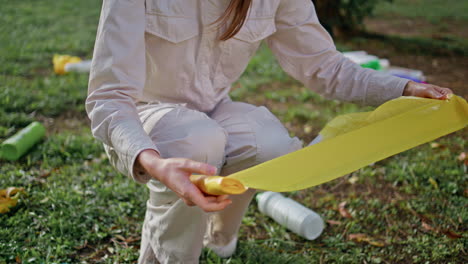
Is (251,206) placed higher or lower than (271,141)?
lower

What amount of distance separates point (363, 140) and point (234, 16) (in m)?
0.57

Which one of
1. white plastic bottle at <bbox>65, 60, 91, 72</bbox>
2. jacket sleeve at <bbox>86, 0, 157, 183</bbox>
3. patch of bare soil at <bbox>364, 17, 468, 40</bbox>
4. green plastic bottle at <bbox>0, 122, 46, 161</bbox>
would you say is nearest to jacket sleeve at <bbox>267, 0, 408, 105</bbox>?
jacket sleeve at <bbox>86, 0, 157, 183</bbox>

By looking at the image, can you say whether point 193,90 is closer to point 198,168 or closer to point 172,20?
point 172,20

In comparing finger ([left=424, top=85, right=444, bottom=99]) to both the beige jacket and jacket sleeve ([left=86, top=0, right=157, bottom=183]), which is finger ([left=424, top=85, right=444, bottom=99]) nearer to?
the beige jacket

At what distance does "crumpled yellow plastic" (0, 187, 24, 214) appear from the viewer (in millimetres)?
2002

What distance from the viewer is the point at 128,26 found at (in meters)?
1.37

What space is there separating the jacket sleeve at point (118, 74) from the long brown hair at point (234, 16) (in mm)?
285

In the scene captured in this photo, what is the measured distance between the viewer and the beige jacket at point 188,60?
132 centimetres

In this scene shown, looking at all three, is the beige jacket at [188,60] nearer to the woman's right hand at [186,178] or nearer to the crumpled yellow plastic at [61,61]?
the woman's right hand at [186,178]

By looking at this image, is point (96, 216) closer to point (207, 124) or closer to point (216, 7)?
point (207, 124)

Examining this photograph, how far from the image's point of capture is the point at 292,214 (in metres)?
2.06

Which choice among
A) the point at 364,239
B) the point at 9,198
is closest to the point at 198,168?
the point at 364,239

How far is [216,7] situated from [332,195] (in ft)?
3.99

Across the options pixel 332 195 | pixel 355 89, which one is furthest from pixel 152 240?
pixel 332 195
